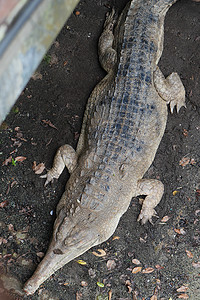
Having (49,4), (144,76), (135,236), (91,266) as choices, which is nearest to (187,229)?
(135,236)

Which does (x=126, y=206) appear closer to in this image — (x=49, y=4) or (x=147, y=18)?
(x=147, y=18)

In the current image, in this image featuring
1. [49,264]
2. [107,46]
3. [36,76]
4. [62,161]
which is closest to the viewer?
[49,264]

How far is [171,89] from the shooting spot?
14.4ft

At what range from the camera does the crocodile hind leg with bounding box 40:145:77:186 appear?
13.8 ft

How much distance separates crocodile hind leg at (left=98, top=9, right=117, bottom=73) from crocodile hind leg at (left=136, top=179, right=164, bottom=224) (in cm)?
166

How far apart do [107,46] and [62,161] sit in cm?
177

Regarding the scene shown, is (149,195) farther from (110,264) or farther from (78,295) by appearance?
(78,295)

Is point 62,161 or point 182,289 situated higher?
point 62,161

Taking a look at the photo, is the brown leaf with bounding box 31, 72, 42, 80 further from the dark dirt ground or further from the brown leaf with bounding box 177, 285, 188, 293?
the brown leaf with bounding box 177, 285, 188, 293

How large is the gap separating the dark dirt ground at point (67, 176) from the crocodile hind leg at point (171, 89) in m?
0.16

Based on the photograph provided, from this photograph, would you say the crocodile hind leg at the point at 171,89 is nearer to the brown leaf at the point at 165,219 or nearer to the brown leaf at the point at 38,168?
the brown leaf at the point at 165,219

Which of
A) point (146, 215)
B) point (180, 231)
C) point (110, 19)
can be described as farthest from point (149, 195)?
point (110, 19)

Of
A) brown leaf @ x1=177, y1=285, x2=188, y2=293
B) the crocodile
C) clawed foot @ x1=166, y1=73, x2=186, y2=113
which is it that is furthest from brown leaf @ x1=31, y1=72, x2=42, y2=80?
brown leaf @ x1=177, y1=285, x2=188, y2=293

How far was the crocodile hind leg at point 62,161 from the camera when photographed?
4.19 metres
